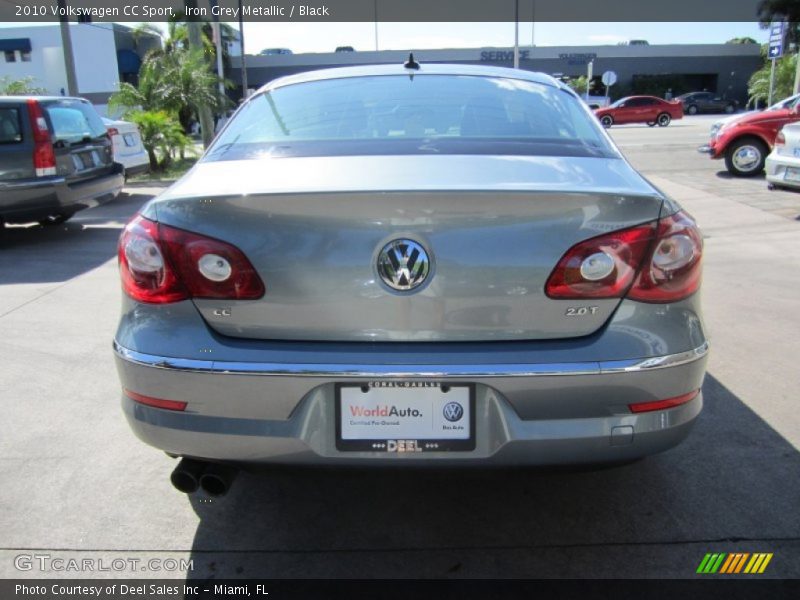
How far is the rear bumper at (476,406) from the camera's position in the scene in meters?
2.02

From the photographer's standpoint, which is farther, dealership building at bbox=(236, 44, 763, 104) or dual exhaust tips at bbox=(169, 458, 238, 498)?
dealership building at bbox=(236, 44, 763, 104)

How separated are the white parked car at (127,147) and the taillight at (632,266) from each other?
11001 mm

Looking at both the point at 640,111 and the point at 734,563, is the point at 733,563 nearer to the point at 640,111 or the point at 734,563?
the point at 734,563

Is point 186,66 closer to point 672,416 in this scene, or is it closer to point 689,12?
point 672,416

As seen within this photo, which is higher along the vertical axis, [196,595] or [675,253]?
[675,253]

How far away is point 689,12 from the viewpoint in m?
44.2

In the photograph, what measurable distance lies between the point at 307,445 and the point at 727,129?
13.1m

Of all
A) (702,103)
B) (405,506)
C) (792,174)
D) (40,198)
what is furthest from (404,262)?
(702,103)

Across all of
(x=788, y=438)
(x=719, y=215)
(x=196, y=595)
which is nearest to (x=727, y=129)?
(x=719, y=215)

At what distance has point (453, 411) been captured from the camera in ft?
6.77

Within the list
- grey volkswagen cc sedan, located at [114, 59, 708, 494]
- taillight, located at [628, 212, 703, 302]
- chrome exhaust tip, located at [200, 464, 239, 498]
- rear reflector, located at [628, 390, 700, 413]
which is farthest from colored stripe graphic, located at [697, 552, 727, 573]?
chrome exhaust tip, located at [200, 464, 239, 498]

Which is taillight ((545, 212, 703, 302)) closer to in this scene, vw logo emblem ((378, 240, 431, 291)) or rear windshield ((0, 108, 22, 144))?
vw logo emblem ((378, 240, 431, 291))

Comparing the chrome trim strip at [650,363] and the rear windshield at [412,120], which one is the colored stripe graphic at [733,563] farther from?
the rear windshield at [412,120]

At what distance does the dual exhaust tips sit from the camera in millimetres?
2312
